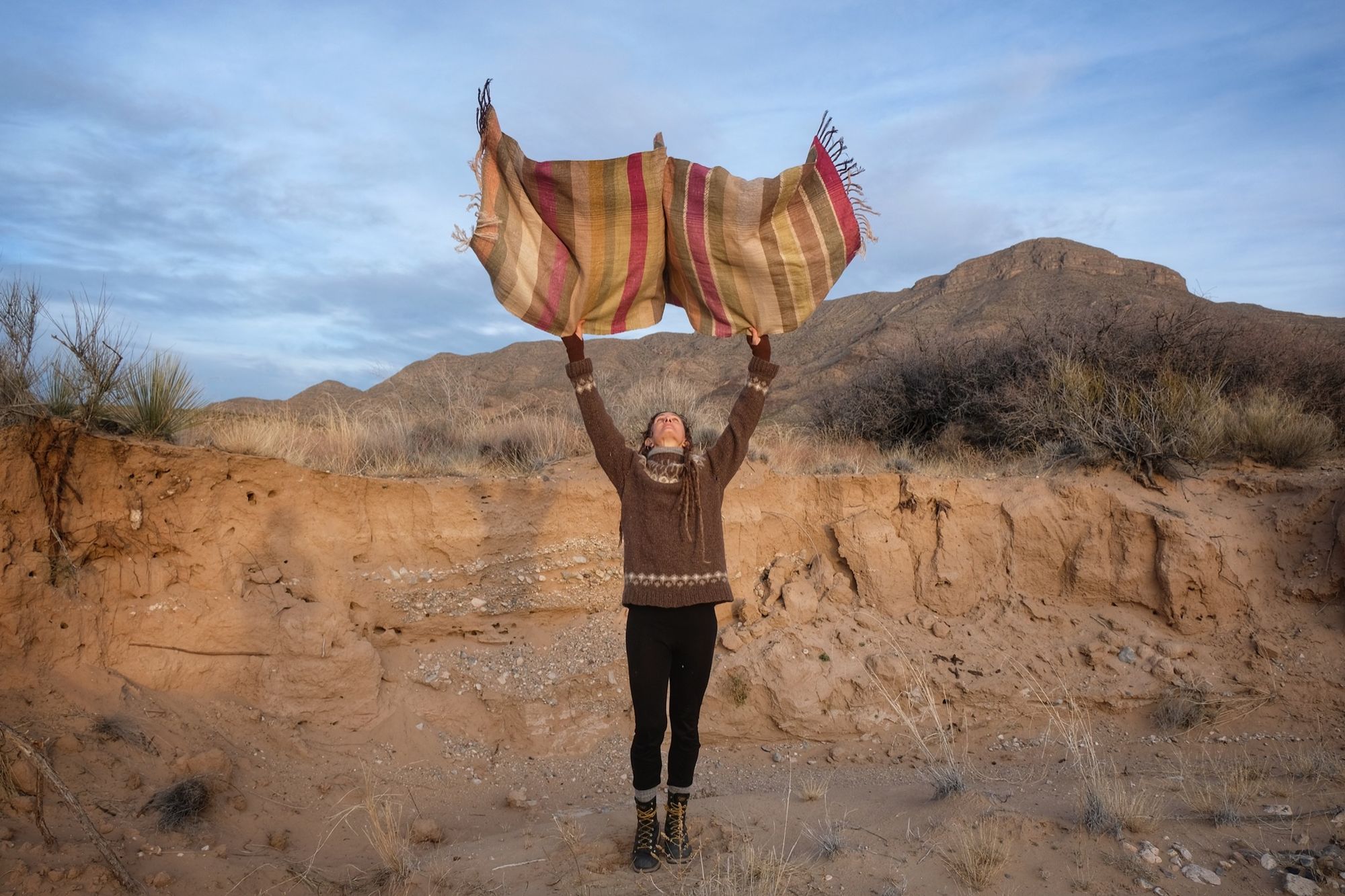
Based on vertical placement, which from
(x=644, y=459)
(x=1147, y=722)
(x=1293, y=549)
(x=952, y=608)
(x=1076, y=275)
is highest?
(x=1076, y=275)

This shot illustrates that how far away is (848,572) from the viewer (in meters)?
7.87

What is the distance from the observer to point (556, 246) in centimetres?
425

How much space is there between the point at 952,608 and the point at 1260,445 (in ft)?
11.8

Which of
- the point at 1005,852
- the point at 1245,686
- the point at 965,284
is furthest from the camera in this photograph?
the point at 965,284

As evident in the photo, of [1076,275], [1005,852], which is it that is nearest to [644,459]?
[1005,852]

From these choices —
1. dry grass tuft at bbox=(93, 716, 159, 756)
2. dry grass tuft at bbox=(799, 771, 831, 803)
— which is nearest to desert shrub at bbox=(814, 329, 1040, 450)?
dry grass tuft at bbox=(799, 771, 831, 803)

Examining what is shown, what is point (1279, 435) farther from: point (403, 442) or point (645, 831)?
point (403, 442)

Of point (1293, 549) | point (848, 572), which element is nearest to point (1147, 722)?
point (1293, 549)

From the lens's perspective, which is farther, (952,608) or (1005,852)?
(952,608)

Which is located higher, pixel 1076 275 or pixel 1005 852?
pixel 1076 275

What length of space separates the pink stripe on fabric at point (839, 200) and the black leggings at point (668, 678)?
2.07m

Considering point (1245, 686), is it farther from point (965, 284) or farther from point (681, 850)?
point (965, 284)

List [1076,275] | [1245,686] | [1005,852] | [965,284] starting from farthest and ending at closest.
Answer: [965,284]
[1076,275]
[1245,686]
[1005,852]

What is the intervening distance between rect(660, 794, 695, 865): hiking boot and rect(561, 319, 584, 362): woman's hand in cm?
231
